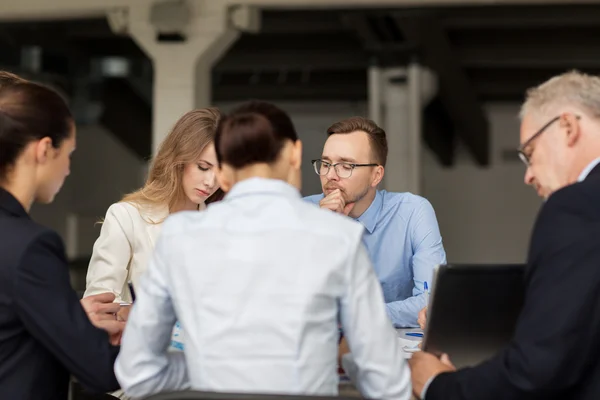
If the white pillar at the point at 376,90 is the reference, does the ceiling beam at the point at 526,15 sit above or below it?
above

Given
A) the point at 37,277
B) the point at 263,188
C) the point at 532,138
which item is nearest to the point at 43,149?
the point at 37,277

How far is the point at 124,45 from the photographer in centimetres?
1317

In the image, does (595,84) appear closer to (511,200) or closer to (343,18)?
(343,18)

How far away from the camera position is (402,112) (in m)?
11.4

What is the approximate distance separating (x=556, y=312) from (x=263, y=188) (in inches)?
25.6

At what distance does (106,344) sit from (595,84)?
125cm

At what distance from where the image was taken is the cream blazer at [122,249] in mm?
3117

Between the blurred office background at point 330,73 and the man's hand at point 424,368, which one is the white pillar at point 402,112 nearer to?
the blurred office background at point 330,73

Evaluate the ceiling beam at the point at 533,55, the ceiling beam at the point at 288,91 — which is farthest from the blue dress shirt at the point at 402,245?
the ceiling beam at the point at 288,91

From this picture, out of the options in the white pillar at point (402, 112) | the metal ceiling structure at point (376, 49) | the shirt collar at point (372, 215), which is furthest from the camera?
the white pillar at point (402, 112)

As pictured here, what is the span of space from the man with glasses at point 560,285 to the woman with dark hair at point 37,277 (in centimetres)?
77

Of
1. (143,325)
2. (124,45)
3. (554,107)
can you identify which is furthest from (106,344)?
(124,45)

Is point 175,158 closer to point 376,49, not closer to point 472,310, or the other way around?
point 472,310

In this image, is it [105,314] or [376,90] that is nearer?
[105,314]
